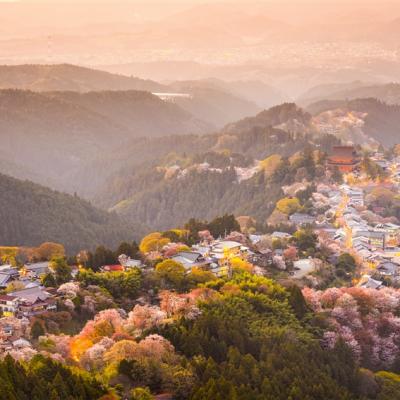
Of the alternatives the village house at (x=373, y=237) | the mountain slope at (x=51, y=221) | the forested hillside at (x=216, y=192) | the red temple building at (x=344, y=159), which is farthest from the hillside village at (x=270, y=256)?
the mountain slope at (x=51, y=221)

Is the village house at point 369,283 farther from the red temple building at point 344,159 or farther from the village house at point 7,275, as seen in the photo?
the red temple building at point 344,159

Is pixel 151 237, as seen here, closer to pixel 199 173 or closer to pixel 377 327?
pixel 377 327

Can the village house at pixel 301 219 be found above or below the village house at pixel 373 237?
below

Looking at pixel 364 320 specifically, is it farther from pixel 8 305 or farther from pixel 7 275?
pixel 7 275

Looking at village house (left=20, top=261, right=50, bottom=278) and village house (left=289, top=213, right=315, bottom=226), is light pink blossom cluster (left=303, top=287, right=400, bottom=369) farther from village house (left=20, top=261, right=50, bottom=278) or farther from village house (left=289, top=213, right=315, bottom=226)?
village house (left=289, top=213, right=315, bottom=226)

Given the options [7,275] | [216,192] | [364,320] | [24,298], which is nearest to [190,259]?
[7,275]

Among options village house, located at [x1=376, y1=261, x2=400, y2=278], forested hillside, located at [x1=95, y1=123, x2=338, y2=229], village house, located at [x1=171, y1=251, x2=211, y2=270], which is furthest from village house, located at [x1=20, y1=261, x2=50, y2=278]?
forested hillside, located at [x1=95, y1=123, x2=338, y2=229]

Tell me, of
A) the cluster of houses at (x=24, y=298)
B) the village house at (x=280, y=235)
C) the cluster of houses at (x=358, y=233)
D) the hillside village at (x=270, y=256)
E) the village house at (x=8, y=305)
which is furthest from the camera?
the village house at (x=280, y=235)
